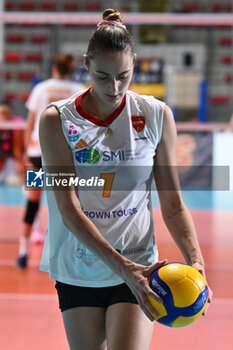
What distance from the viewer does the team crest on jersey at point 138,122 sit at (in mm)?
2037

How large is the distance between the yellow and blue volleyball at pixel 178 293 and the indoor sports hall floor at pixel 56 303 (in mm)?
1589

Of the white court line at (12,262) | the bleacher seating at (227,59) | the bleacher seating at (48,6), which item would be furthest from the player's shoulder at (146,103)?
the bleacher seating at (48,6)

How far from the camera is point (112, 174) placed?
2.02 m

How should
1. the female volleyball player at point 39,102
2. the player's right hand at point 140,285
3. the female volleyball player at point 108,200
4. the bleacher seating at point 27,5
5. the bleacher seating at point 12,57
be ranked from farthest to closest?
1. the bleacher seating at point 27,5
2. the bleacher seating at point 12,57
3. the female volleyball player at point 39,102
4. the female volleyball player at point 108,200
5. the player's right hand at point 140,285

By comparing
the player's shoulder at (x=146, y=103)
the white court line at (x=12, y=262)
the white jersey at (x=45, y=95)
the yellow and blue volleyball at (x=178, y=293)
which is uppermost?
the player's shoulder at (x=146, y=103)

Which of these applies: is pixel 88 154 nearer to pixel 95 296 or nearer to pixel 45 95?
pixel 95 296

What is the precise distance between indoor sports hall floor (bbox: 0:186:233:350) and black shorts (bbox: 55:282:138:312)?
4.76ft

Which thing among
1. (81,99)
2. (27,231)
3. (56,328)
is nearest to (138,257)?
(81,99)

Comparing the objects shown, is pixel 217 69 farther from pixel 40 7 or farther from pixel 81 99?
pixel 81 99

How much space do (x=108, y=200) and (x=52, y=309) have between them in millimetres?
2303

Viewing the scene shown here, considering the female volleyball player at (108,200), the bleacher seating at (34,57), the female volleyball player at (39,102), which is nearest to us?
the female volleyball player at (108,200)

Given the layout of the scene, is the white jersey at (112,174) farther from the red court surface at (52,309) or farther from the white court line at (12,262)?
the white court line at (12,262)

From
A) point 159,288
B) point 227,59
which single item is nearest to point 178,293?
point 159,288

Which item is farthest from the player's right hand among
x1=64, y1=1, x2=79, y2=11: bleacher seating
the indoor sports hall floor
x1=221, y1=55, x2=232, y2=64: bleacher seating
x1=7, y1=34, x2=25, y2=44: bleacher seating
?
x1=64, y1=1, x2=79, y2=11: bleacher seating
